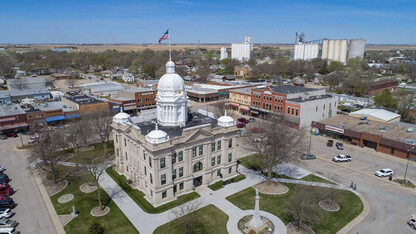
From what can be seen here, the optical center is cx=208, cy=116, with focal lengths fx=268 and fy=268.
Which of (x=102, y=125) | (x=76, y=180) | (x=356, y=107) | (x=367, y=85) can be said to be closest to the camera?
(x=76, y=180)

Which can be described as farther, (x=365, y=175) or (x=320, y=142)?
(x=320, y=142)

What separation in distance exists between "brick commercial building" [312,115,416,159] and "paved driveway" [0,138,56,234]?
60456 millimetres

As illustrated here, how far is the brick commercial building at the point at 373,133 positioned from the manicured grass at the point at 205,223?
40608 mm

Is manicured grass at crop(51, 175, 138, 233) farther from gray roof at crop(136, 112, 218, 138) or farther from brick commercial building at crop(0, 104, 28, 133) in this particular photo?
brick commercial building at crop(0, 104, 28, 133)

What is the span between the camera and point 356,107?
315ft

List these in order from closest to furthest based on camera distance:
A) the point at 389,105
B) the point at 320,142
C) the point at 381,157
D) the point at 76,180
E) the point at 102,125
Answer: the point at 76,180, the point at 381,157, the point at 102,125, the point at 320,142, the point at 389,105

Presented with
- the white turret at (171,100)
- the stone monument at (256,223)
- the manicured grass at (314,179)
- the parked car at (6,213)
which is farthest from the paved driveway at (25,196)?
the manicured grass at (314,179)

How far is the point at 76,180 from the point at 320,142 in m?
53.2

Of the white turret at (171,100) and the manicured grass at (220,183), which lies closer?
the manicured grass at (220,183)

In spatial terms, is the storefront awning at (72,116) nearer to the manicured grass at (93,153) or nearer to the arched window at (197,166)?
the manicured grass at (93,153)

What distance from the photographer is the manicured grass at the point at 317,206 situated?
114ft

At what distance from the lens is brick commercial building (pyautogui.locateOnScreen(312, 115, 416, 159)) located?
2152 inches

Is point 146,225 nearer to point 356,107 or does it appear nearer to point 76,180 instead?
point 76,180

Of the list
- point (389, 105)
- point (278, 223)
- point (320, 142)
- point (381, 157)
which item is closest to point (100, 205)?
point (278, 223)
